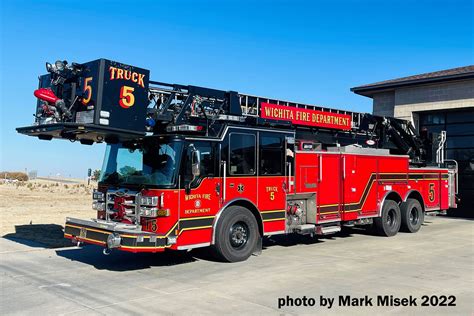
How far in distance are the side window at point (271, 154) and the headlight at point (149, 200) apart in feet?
8.23

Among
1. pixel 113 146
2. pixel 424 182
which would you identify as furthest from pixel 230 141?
pixel 424 182

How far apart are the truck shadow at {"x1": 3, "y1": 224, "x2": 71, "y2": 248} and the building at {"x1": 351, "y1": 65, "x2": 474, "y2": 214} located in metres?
15.5

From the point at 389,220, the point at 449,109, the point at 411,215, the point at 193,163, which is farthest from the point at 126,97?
the point at 449,109

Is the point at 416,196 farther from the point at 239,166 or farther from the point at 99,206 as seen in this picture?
the point at 99,206

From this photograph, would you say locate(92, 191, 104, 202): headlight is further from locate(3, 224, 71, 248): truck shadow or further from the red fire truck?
locate(3, 224, 71, 248): truck shadow

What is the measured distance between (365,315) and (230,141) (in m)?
4.35

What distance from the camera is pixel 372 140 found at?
14055mm

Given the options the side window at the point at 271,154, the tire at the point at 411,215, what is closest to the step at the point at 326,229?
the side window at the point at 271,154

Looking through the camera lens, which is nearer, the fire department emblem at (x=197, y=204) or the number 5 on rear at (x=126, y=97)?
the number 5 on rear at (x=126, y=97)

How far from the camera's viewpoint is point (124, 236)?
296 inches

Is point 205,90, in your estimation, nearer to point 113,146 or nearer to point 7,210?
point 113,146

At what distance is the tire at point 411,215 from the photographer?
44.4ft
